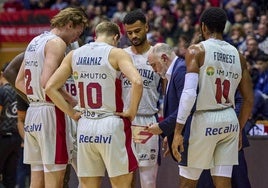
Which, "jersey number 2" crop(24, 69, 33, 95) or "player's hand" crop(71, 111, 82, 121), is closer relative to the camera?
"player's hand" crop(71, 111, 82, 121)

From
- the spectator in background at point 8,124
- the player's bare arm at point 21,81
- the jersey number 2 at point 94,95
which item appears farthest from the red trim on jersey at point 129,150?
the spectator in background at point 8,124

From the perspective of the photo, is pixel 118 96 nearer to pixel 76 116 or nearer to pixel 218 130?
pixel 76 116

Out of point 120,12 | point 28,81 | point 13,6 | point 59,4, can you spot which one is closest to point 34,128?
point 28,81

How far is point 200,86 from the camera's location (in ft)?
23.3

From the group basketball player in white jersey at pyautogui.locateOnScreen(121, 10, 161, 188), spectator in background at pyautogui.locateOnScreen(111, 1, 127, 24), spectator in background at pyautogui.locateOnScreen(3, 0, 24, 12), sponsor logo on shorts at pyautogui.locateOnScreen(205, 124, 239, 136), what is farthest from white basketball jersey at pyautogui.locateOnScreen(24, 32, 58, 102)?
spectator in background at pyautogui.locateOnScreen(3, 0, 24, 12)

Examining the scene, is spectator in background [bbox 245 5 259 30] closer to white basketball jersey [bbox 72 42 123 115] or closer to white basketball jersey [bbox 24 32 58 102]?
white basketball jersey [bbox 24 32 58 102]

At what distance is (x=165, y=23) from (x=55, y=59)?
1011 centimetres

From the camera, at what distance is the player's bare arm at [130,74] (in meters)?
6.90

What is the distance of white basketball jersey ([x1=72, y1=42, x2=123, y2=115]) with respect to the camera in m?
7.02

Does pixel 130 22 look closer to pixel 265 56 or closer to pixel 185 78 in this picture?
pixel 185 78

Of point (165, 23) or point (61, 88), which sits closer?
point (61, 88)

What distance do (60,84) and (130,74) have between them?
2.49ft

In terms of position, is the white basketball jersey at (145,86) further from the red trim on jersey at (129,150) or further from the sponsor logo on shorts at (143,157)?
the red trim on jersey at (129,150)

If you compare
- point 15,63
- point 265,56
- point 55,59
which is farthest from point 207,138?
point 265,56
